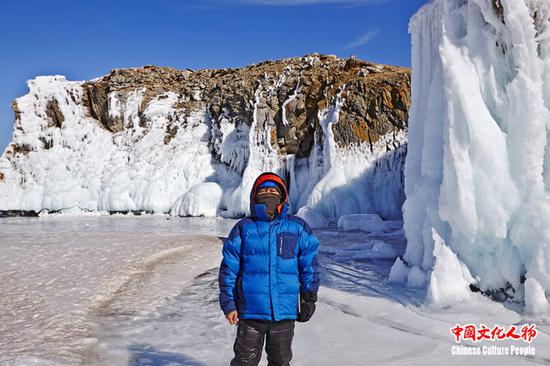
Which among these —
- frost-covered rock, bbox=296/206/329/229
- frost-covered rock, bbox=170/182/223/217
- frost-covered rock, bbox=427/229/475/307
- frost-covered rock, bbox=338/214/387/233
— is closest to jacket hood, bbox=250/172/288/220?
frost-covered rock, bbox=427/229/475/307

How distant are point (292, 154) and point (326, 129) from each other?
14.2 feet

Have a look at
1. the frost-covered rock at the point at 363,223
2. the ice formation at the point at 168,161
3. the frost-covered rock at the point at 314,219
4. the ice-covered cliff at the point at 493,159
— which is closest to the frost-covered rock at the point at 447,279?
the ice-covered cliff at the point at 493,159

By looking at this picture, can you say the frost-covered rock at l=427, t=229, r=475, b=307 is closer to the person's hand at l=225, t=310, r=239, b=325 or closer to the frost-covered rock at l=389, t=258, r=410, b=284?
the frost-covered rock at l=389, t=258, r=410, b=284

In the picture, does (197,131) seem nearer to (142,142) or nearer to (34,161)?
(142,142)

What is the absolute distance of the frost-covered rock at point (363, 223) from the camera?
17.3 meters

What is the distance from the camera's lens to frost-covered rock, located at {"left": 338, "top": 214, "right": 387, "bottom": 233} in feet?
56.9

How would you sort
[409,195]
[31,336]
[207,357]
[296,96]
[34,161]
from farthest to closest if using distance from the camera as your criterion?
[34,161] < [296,96] < [409,195] < [31,336] < [207,357]

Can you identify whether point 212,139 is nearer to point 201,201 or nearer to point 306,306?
point 201,201

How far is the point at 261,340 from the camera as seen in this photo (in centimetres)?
327

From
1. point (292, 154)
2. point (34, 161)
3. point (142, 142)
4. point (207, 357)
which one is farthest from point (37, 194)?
point (207, 357)

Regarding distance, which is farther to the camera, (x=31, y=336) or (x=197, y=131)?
(x=197, y=131)

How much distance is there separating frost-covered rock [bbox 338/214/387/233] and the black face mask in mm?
14514

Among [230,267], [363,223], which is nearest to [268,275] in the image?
[230,267]

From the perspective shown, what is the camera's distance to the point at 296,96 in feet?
92.9
